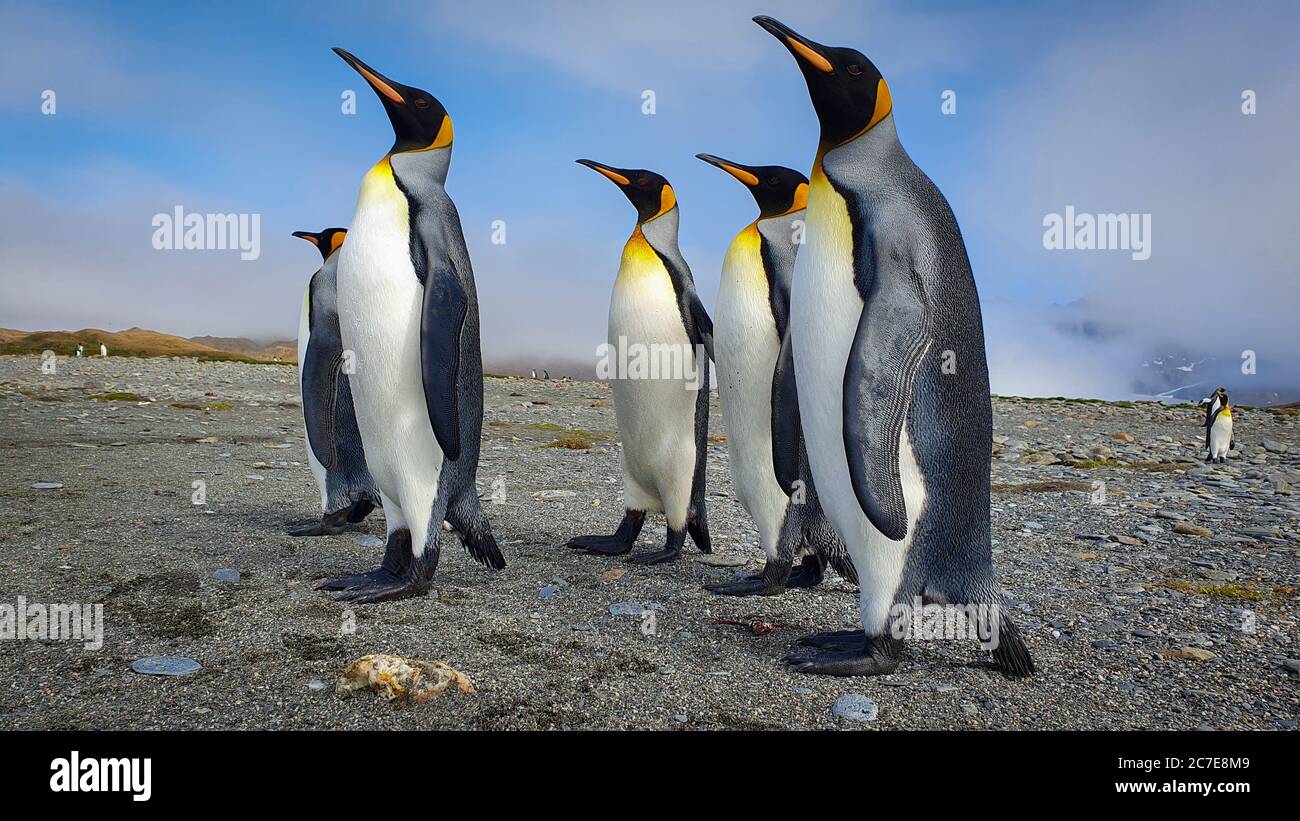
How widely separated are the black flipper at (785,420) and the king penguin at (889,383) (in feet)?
2.48

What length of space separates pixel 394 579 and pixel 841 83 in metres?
2.86

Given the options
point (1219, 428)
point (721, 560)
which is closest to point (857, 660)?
point (721, 560)

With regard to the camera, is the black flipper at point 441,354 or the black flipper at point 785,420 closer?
the black flipper at point 441,354

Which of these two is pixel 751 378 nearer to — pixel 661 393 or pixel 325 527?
pixel 661 393

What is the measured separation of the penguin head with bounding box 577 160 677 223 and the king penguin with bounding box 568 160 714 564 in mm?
124

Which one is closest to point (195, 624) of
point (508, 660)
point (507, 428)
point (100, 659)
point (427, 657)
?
point (100, 659)

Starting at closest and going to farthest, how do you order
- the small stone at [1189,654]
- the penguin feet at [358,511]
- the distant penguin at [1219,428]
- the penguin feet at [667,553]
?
1. the small stone at [1189,654]
2. the penguin feet at [667,553]
3. the penguin feet at [358,511]
4. the distant penguin at [1219,428]

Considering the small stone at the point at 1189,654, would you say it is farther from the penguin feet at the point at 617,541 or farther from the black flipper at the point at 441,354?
the black flipper at the point at 441,354

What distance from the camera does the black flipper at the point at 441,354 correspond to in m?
3.53

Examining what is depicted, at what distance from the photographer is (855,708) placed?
2529 mm

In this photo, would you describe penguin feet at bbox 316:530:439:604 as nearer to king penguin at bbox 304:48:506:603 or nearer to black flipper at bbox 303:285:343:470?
king penguin at bbox 304:48:506:603

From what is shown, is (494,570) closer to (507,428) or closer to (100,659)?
(100,659)

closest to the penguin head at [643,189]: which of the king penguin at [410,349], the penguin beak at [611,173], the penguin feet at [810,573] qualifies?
the penguin beak at [611,173]

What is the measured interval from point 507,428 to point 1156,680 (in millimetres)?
10765
